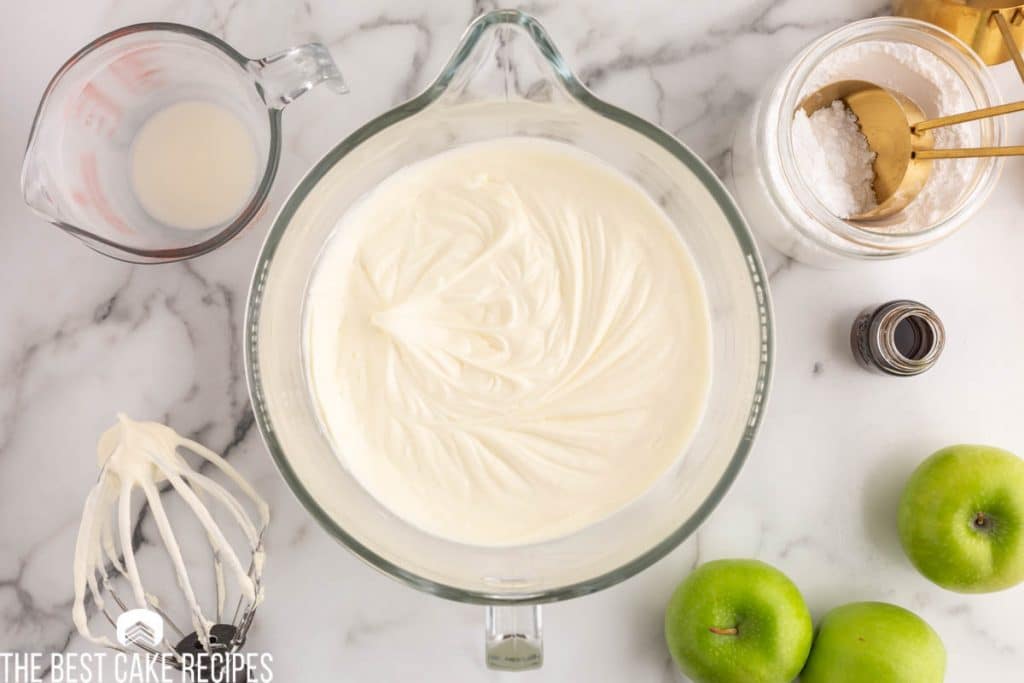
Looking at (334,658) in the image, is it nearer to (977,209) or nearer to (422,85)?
(422,85)

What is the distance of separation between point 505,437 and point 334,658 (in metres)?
0.49

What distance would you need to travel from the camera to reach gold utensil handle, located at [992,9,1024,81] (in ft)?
3.97

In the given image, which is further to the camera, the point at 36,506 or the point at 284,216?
the point at 36,506

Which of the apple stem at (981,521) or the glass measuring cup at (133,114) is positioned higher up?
the glass measuring cup at (133,114)

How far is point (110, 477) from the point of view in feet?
4.11

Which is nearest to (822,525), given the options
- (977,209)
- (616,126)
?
(977,209)

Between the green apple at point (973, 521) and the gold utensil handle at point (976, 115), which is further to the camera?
the green apple at point (973, 521)

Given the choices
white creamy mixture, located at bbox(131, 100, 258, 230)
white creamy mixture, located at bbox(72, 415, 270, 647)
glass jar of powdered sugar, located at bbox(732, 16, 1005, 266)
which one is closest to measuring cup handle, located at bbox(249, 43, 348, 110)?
white creamy mixture, located at bbox(131, 100, 258, 230)

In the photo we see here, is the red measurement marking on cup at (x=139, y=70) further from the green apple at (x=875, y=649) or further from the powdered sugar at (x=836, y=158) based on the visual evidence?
the green apple at (x=875, y=649)

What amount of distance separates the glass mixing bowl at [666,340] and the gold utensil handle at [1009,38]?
1.63 ft

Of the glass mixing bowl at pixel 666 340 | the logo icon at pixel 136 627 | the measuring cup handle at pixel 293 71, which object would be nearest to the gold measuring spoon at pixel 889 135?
the glass mixing bowl at pixel 666 340

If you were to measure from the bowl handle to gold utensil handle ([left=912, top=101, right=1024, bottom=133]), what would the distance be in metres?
0.89

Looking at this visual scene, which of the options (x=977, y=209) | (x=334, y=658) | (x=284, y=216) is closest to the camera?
(x=284, y=216)

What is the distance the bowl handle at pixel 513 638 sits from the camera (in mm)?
1157
